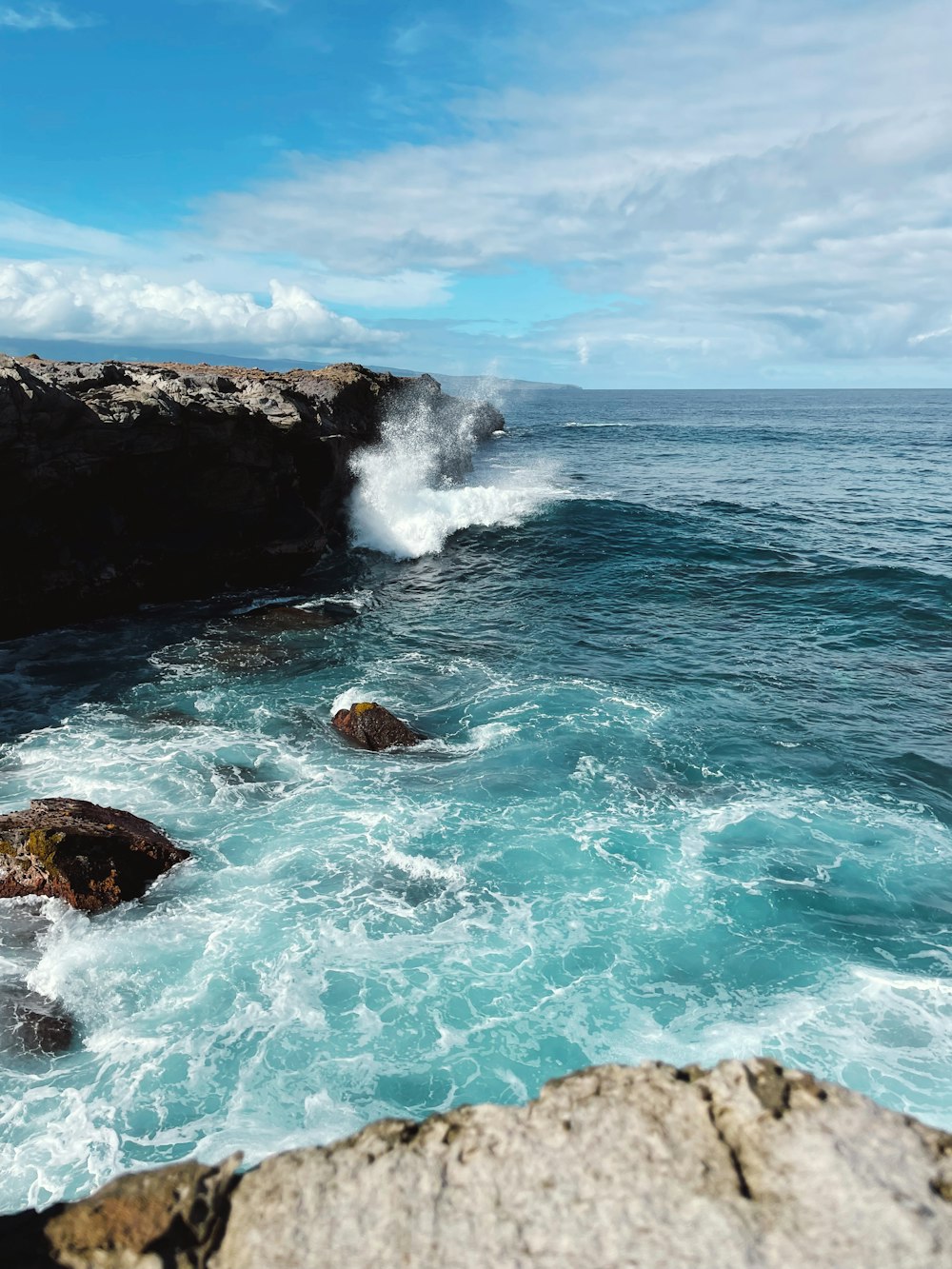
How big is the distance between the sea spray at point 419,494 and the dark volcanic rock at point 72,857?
24929mm

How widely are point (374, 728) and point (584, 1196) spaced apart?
48.8ft

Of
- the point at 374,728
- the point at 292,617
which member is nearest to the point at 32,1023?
the point at 374,728

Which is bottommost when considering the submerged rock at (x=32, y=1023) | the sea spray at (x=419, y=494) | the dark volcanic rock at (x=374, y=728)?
the submerged rock at (x=32, y=1023)

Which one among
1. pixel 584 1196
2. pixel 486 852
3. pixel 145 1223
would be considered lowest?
pixel 486 852

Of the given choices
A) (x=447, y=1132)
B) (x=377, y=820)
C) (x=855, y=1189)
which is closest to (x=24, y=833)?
(x=377, y=820)

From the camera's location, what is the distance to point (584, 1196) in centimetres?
437

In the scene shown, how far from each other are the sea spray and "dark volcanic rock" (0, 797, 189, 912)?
2493 centimetres

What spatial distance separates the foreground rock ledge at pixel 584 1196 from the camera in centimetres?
405

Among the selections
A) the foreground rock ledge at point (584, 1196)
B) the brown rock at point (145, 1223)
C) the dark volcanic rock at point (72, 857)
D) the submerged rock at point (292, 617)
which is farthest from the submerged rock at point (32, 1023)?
the submerged rock at point (292, 617)

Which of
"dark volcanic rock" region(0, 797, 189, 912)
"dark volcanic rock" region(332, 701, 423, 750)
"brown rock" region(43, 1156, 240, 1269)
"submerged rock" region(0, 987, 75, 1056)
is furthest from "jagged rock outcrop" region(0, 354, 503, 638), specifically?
"brown rock" region(43, 1156, 240, 1269)

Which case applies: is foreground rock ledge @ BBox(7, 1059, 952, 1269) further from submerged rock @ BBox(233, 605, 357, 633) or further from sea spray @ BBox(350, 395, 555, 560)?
sea spray @ BBox(350, 395, 555, 560)

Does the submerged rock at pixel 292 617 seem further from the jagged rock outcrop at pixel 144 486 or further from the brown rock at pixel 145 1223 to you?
the brown rock at pixel 145 1223

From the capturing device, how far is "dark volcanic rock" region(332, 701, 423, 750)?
1880 cm

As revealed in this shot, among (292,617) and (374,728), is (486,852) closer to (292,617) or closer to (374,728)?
(374,728)
